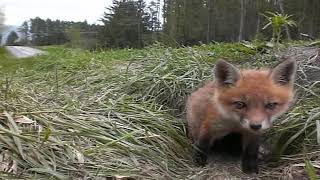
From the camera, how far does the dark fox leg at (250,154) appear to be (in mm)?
2953

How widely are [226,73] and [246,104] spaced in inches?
12.0

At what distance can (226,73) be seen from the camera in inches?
118

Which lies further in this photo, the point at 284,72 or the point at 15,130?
the point at 284,72

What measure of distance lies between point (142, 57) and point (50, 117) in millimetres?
3338

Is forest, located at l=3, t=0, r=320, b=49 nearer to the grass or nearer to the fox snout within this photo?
the grass

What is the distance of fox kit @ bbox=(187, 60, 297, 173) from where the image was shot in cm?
277

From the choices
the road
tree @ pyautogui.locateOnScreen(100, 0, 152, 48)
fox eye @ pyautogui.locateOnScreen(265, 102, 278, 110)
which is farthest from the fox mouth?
tree @ pyautogui.locateOnScreen(100, 0, 152, 48)

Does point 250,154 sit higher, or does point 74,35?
point 74,35

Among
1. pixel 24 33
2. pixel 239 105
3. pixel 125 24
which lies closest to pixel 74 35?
pixel 125 24

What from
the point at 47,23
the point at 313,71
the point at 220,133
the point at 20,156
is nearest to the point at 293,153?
the point at 220,133

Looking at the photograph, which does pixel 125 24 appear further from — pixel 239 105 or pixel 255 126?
pixel 255 126

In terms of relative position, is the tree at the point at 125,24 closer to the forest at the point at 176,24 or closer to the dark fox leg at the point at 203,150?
the forest at the point at 176,24

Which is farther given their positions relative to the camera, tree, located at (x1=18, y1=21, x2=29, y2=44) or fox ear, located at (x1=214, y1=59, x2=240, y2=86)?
tree, located at (x1=18, y1=21, x2=29, y2=44)

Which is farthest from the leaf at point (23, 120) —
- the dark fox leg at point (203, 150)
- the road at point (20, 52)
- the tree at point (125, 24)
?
the tree at point (125, 24)
